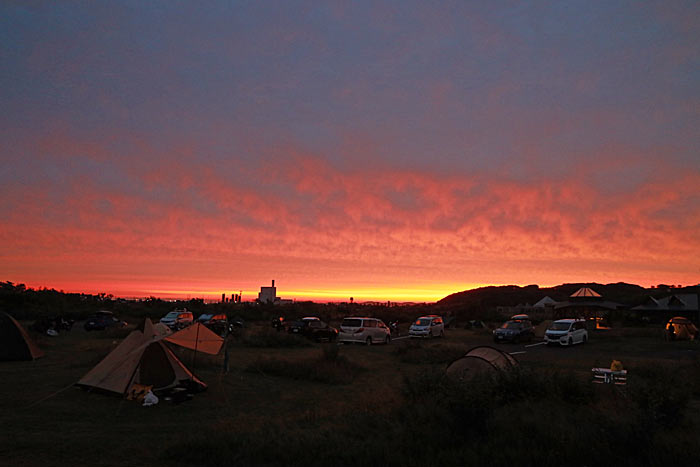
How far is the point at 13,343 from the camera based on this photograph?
57.9ft

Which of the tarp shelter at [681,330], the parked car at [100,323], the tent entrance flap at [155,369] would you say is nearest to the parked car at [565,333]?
the tarp shelter at [681,330]

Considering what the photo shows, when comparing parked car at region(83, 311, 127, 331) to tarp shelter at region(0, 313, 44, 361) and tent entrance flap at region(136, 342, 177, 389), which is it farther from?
tent entrance flap at region(136, 342, 177, 389)

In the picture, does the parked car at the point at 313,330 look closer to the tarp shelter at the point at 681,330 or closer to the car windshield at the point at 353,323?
the car windshield at the point at 353,323

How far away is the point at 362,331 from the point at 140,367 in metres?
16.6

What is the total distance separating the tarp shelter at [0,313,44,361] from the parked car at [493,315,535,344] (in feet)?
84.3

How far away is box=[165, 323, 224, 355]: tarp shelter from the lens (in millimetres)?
12328

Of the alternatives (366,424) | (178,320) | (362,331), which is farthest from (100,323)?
(366,424)

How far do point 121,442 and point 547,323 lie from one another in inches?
1306

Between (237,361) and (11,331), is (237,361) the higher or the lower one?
the lower one

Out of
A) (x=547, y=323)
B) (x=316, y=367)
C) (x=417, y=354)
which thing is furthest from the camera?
(x=547, y=323)

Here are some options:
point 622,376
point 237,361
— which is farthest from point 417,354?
point 622,376

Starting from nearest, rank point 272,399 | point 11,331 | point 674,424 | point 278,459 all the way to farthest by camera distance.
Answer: point 278,459 < point 674,424 < point 272,399 < point 11,331

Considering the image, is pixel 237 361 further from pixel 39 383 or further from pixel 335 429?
pixel 335 429

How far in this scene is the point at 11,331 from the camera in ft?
58.5
